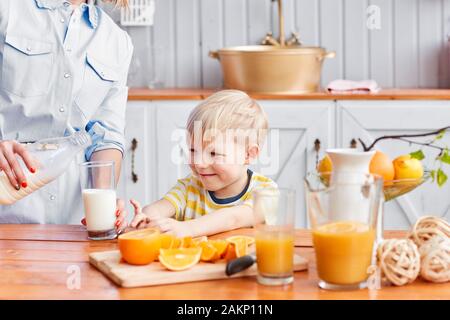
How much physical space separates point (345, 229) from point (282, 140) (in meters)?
2.13

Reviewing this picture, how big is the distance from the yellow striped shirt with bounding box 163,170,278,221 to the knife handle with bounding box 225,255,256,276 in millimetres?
574

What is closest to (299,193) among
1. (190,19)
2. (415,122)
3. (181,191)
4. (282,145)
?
(282,145)

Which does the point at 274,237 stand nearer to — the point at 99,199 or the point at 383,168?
the point at 383,168

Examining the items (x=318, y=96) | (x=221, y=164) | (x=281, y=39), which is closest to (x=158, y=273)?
(x=221, y=164)

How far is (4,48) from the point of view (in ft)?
6.72

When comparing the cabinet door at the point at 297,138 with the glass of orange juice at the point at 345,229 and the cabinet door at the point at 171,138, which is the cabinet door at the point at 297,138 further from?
the glass of orange juice at the point at 345,229

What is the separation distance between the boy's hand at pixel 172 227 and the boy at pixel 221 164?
0.09 m

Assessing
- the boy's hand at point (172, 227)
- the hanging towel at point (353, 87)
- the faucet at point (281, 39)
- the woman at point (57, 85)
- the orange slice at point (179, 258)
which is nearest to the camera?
the orange slice at point (179, 258)

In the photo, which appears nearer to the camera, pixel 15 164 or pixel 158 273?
pixel 158 273

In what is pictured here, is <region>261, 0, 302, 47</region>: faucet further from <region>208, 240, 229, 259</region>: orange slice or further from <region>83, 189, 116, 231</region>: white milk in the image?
<region>208, 240, 229, 259</region>: orange slice

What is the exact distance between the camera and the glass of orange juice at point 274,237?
1.25m

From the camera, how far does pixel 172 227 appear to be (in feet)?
5.22

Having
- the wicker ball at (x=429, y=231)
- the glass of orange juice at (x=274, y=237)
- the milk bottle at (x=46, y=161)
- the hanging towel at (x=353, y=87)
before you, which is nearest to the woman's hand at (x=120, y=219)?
the milk bottle at (x=46, y=161)

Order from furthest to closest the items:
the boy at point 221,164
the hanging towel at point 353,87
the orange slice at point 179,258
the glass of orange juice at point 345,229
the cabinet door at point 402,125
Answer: the hanging towel at point 353,87 → the cabinet door at point 402,125 → the boy at point 221,164 → the orange slice at point 179,258 → the glass of orange juice at point 345,229
